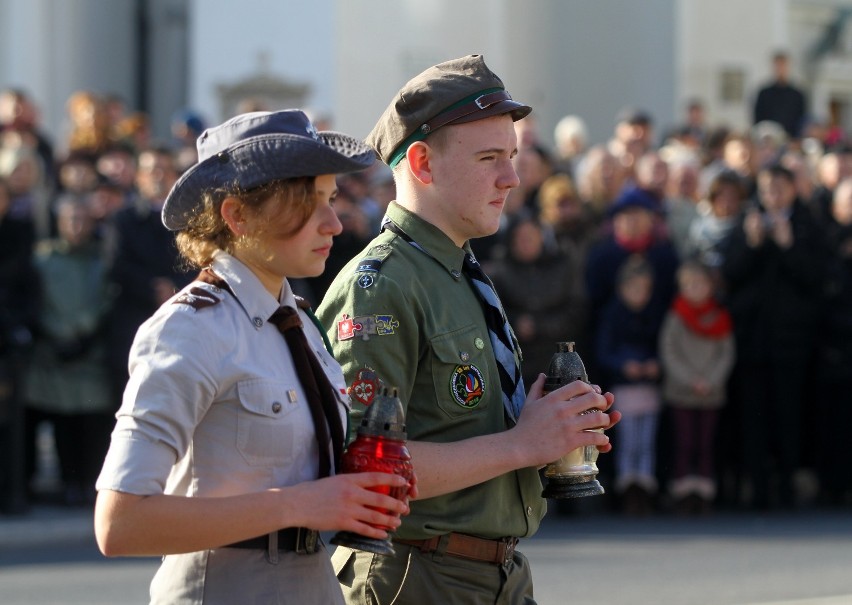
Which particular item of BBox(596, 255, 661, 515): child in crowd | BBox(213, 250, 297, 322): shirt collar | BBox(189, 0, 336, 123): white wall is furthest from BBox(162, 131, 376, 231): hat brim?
BBox(189, 0, 336, 123): white wall

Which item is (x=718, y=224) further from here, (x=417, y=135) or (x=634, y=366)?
(x=417, y=135)

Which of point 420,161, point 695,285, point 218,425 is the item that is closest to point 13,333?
point 695,285

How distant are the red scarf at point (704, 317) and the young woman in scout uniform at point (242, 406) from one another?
806 centimetres

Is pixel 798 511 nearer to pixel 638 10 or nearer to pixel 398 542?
pixel 398 542

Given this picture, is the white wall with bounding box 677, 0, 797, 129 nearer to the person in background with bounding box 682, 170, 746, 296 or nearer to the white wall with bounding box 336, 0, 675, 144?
the white wall with bounding box 336, 0, 675, 144

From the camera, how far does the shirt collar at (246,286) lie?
306 cm

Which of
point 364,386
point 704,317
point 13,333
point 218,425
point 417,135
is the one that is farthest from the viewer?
point 704,317

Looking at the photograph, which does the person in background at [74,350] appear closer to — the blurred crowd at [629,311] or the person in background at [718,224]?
the blurred crowd at [629,311]

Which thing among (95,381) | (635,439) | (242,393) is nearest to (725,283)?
(635,439)

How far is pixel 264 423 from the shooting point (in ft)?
9.71

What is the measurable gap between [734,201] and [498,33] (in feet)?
33.7

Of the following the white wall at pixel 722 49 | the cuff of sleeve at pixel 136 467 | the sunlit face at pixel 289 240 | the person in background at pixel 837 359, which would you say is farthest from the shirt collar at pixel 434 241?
the white wall at pixel 722 49

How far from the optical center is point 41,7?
65.4 feet

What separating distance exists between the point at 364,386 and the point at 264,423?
2.01ft
